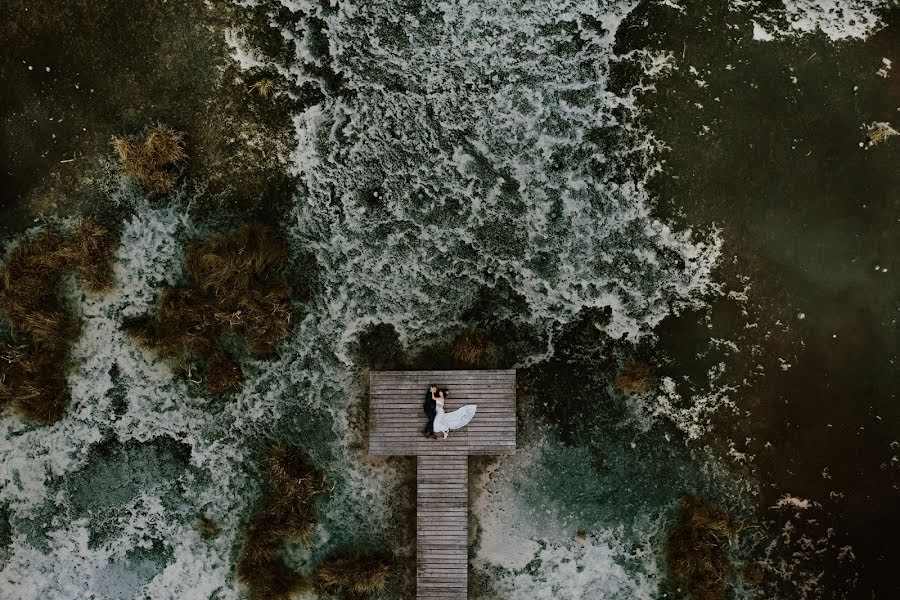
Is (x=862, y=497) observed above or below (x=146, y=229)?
below

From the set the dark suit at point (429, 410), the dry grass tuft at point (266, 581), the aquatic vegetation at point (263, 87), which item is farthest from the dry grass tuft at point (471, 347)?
the aquatic vegetation at point (263, 87)

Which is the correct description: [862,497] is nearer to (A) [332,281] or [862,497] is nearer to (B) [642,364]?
(B) [642,364]

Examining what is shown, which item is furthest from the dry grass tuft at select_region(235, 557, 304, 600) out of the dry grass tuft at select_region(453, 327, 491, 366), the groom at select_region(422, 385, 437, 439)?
Answer: the dry grass tuft at select_region(453, 327, 491, 366)

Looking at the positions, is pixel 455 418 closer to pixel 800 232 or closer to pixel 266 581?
pixel 266 581

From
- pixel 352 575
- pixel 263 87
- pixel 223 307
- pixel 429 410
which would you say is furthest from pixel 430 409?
pixel 263 87

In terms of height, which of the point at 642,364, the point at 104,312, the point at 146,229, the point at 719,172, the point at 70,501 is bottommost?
the point at 70,501

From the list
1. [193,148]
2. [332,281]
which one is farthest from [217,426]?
[193,148]
